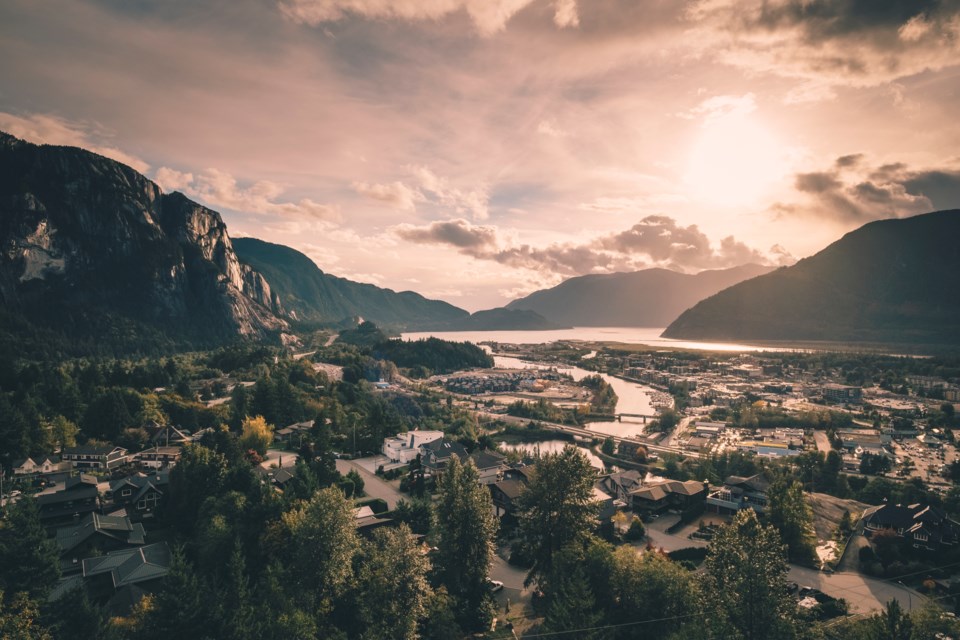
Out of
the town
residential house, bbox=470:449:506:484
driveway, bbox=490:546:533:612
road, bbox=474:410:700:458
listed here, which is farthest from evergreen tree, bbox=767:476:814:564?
road, bbox=474:410:700:458

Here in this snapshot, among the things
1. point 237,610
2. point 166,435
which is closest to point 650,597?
point 237,610

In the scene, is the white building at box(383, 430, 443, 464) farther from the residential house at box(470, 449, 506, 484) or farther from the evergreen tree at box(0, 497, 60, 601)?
the evergreen tree at box(0, 497, 60, 601)

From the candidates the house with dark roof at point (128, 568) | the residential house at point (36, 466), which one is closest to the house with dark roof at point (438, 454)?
the house with dark roof at point (128, 568)

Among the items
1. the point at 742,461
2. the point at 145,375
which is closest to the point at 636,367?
the point at 742,461

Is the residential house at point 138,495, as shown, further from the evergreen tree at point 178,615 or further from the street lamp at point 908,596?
the street lamp at point 908,596

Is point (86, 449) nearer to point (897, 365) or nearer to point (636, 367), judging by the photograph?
point (636, 367)

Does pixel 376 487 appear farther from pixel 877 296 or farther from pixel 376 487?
pixel 877 296
